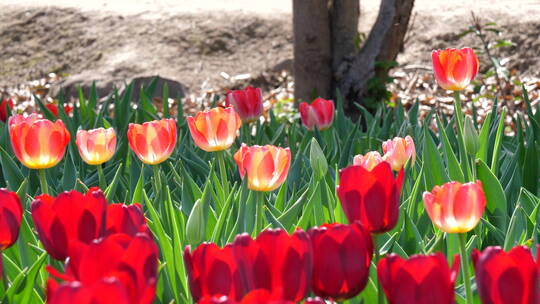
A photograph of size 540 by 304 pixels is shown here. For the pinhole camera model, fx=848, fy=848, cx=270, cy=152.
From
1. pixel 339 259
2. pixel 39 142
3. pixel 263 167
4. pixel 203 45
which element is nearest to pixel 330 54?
pixel 203 45

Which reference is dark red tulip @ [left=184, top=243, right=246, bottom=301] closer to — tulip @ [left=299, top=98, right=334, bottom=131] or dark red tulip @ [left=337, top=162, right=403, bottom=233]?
dark red tulip @ [left=337, top=162, right=403, bottom=233]

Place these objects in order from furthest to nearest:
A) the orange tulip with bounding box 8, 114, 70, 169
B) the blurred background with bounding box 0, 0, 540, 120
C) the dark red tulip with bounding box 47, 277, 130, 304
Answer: the blurred background with bounding box 0, 0, 540, 120 → the orange tulip with bounding box 8, 114, 70, 169 → the dark red tulip with bounding box 47, 277, 130, 304

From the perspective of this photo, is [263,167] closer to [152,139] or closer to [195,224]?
[195,224]

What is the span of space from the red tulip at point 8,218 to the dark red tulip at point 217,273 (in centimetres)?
32

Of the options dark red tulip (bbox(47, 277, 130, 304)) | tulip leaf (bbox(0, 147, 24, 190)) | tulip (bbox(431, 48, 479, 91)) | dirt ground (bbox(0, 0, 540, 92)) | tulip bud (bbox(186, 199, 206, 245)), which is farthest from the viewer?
dirt ground (bbox(0, 0, 540, 92))

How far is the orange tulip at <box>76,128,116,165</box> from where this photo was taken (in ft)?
5.59

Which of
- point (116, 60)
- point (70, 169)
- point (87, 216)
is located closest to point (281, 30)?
point (116, 60)

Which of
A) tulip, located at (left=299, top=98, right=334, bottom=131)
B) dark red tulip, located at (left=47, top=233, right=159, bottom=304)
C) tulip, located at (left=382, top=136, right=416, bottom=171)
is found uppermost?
dark red tulip, located at (left=47, top=233, right=159, bottom=304)

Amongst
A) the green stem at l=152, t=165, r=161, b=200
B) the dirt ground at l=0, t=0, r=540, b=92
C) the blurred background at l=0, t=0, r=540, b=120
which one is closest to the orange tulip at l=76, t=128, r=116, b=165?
the green stem at l=152, t=165, r=161, b=200

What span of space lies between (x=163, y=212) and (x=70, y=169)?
544 mm

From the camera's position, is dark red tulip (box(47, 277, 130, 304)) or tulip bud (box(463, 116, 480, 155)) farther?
tulip bud (box(463, 116, 480, 155))

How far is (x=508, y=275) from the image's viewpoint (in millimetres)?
874

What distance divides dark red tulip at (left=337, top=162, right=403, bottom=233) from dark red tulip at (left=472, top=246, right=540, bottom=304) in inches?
9.0

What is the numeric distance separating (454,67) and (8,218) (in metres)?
1.06
